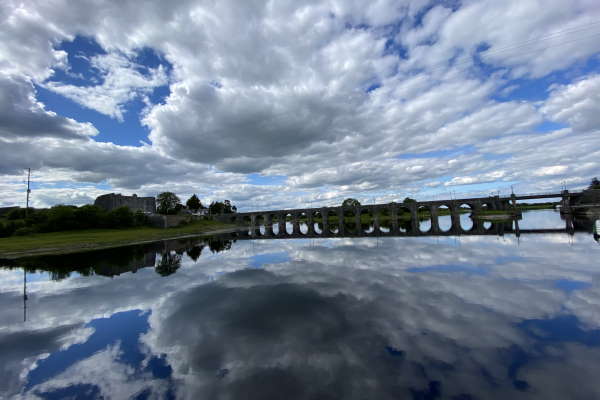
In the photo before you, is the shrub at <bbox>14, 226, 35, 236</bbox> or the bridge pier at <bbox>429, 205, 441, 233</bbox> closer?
the bridge pier at <bbox>429, 205, 441, 233</bbox>

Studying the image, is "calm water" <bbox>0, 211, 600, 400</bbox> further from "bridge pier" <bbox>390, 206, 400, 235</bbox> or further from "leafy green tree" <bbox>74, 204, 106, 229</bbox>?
"leafy green tree" <bbox>74, 204, 106, 229</bbox>

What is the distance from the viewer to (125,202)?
14388cm

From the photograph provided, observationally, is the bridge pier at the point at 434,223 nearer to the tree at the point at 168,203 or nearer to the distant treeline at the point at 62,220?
the distant treeline at the point at 62,220

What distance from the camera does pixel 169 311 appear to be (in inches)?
541

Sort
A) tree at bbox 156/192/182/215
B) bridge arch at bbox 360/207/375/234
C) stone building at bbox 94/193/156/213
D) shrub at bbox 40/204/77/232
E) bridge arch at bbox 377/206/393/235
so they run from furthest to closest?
tree at bbox 156/192/182/215 < stone building at bbox 94/193/156/213 < bridge arch at bbox 360/207/375/234 < shrub at bbox 40/204/77/232 < bridge arch at bbox 377/206/393/235

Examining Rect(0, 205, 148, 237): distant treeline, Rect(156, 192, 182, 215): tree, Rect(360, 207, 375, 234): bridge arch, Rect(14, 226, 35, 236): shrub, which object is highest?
Rect(156, 192, 182, 215): tree

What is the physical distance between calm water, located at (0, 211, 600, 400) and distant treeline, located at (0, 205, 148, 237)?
73.0 metres

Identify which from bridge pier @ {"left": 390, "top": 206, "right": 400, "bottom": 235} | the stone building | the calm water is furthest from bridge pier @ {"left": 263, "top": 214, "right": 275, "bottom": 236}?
the calm water

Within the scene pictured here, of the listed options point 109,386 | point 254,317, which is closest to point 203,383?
point 109,386

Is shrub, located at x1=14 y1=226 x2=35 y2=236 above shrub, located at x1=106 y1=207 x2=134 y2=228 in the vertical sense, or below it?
below

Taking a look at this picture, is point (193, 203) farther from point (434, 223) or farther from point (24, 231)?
point (434, 223)

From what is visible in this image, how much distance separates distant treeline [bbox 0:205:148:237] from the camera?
69312mm

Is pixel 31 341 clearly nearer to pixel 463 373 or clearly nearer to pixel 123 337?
pixel 123 337

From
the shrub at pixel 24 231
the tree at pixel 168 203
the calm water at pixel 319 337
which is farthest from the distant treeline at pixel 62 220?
the calm water at pixel 319 337
